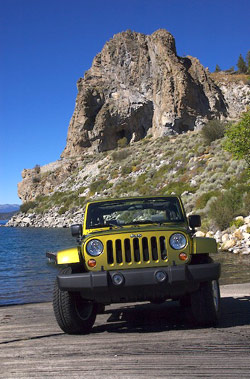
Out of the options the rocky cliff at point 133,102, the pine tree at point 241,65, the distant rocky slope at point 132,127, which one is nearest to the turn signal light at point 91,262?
the distant rocky slope at point 132,127

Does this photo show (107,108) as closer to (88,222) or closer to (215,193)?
(215,193)

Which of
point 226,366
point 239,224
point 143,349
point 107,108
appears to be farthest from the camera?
point 107,108

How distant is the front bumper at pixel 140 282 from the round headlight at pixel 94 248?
1.13 feet

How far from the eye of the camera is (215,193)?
26.0 meters

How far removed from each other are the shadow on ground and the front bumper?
69 cm

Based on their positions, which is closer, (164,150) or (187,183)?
(187,183)

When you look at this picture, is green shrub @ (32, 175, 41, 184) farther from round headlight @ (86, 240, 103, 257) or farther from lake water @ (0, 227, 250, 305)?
round headlight @ (86, 240, 103, 257)

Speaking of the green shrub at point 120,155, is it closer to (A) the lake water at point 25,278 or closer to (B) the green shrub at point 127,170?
(B) the green shrub at point 127,170

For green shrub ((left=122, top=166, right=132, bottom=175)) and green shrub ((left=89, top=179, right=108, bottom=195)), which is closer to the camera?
green shrub ((left=122, top=166, right=132, bottom=175))

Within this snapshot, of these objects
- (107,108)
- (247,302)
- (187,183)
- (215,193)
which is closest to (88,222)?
(247,302)

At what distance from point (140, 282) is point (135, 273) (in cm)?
13

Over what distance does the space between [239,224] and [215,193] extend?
700 centimetres

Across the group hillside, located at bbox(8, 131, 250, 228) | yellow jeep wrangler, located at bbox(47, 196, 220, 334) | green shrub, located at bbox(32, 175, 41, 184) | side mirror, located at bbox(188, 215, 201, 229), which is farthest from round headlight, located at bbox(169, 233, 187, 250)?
A: green shrub, located at bbox(32, 175, 41, 184)

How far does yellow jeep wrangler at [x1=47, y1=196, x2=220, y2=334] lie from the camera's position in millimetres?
5215
